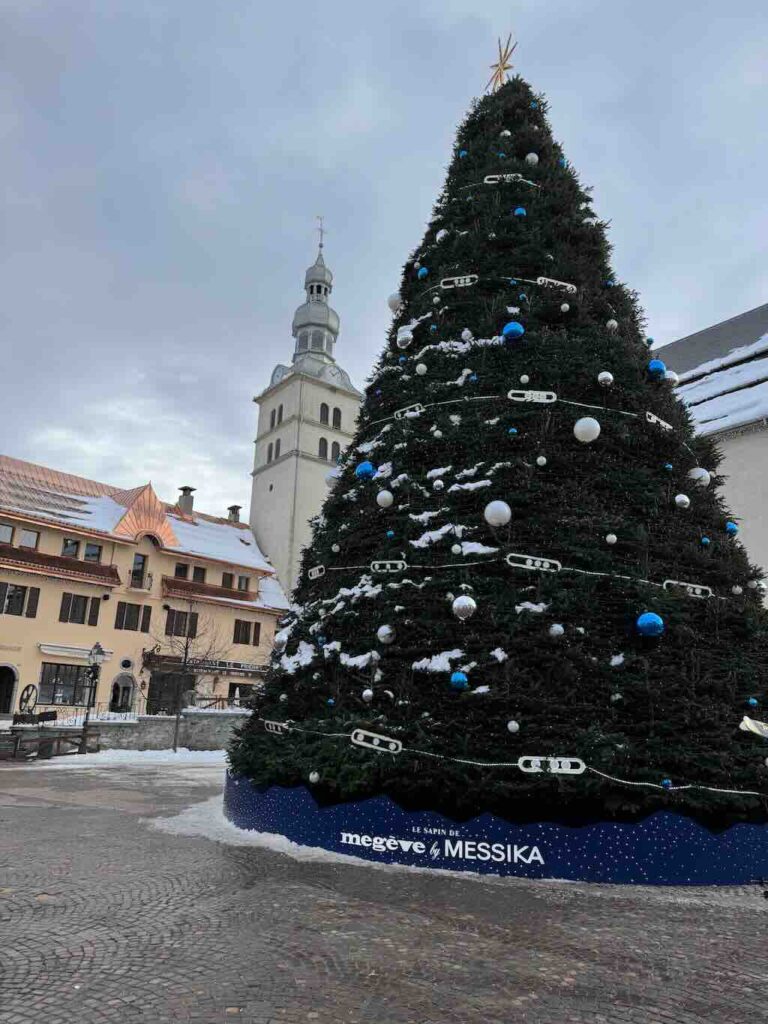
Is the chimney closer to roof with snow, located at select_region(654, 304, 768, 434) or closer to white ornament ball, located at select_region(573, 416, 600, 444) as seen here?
roof with snow, located at select_region(654, 304, 768, 434)

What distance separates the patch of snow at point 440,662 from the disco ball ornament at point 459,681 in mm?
180

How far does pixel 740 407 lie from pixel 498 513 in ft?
61.7

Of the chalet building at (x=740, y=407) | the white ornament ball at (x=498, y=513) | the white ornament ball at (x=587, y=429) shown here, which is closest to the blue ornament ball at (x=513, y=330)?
the white ornament ball at (x=587, y=429)

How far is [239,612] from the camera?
41.3 meters

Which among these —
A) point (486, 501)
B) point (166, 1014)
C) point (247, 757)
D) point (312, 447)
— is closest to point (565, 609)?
point (486, 501)

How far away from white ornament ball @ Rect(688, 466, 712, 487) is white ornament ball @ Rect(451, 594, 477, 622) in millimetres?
3183

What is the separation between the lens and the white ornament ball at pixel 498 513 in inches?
276

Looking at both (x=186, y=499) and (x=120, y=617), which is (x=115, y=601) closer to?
(x=120, y=617)

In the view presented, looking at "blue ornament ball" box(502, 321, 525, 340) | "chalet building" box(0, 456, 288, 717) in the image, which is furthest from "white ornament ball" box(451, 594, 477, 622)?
"chalet building" box(0, 456, 288, 717)

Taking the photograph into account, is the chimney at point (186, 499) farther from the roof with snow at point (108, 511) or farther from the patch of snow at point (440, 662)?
the patch of snow at point (440, 662)

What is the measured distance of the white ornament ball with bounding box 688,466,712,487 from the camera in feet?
25.8

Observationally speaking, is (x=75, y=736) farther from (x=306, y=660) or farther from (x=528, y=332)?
(x=528, y=332)

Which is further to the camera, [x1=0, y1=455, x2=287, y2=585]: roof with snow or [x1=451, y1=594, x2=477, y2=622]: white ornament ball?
[x1=0, y1=455, x2=287, y2=585]: roof with snow

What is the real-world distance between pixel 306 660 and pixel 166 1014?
15.6 feet
